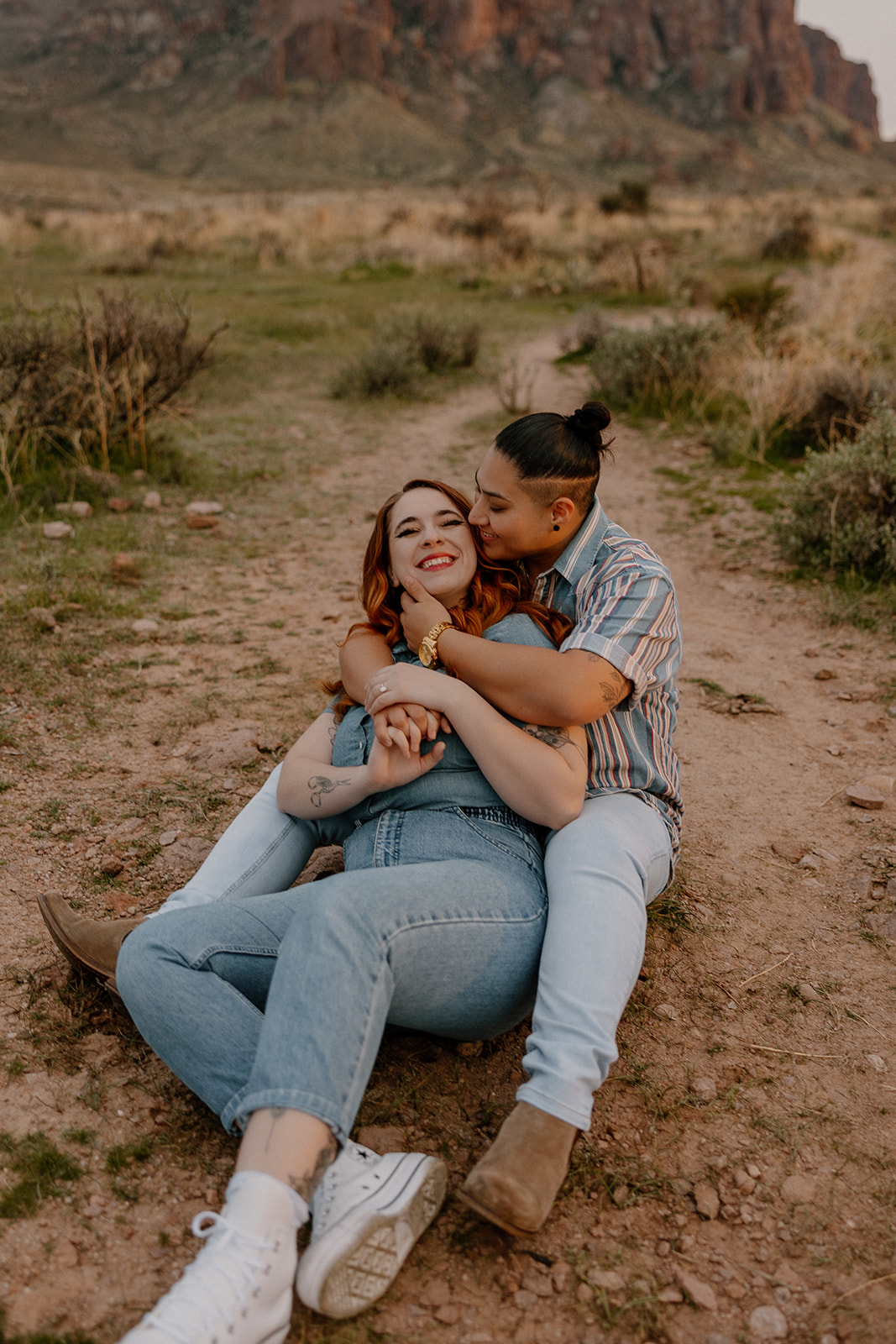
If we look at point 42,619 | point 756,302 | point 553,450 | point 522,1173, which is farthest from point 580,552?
point 756,302

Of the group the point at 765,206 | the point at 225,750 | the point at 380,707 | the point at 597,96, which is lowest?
the point at 225,750

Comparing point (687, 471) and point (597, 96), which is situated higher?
point (597, 96)

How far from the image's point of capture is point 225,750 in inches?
133

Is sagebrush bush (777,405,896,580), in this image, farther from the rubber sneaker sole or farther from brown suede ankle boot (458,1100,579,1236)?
the rubber sneaker sole

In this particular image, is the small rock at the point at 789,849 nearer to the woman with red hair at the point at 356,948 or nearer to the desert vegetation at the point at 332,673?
the desert vegetation at the point at 332,673

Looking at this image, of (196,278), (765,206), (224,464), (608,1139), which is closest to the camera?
(608,1139)

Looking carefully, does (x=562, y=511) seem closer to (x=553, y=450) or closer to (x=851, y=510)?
(x=553, y=450)

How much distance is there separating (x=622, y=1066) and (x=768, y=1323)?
0.61m

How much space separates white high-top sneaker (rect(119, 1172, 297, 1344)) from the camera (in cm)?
134

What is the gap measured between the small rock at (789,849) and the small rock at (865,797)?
353mm

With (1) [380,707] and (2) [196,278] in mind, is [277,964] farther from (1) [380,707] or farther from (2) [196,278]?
(2) [196,278]

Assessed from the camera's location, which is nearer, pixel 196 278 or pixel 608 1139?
pixel 608 1139

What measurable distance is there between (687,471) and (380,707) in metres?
5.44

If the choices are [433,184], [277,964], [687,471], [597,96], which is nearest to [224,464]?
[687,471]
